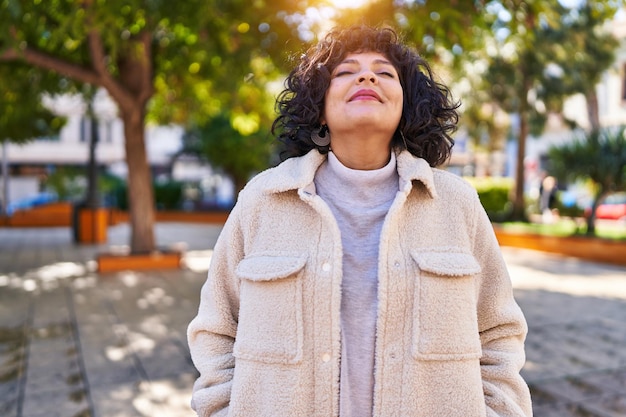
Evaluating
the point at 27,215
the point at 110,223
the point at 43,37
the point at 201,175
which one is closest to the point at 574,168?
the point at 43,37

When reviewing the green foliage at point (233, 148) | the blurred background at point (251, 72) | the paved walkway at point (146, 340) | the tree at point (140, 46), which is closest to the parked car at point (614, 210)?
the blurred background at point (251, 72)

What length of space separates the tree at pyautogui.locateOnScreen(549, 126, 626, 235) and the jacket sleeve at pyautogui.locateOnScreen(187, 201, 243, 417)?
1223cm

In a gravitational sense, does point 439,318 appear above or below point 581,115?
below

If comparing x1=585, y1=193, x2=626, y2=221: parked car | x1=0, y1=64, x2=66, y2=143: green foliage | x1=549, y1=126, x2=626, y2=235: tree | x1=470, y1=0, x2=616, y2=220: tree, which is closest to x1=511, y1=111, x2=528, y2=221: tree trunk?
x1=470, y1=0, x2=616, y2=220: tree

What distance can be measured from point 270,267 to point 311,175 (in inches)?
11.7

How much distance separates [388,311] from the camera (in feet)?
5.36

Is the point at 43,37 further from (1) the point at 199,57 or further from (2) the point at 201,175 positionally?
(2) the point at 201,175

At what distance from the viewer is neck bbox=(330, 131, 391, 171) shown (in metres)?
1.78

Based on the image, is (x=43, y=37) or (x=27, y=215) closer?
(x=43, y=37)

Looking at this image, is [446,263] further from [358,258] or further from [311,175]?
[311,175]

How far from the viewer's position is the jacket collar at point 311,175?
1.73 metres

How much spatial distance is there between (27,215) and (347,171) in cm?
2166

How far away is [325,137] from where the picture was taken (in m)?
1.92

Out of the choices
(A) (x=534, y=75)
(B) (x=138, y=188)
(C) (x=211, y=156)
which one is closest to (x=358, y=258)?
(B) (x=138, y=188)
